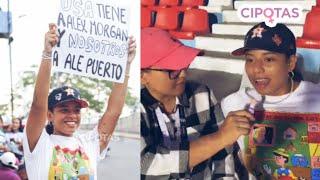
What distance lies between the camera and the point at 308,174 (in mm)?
3305

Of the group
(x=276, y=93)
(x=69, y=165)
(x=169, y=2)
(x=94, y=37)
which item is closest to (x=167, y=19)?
(x=169, y=2)

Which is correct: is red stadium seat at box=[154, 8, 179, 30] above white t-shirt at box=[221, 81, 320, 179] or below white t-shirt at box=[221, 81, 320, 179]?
above

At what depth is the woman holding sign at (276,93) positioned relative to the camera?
329 cm

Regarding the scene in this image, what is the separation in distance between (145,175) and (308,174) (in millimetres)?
834

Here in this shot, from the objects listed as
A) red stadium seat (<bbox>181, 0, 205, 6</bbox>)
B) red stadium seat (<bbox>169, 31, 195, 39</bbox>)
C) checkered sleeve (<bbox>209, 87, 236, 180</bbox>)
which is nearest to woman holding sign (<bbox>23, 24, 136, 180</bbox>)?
red stadium seat (<bbox>169, 31, 195, 39</bbox>)

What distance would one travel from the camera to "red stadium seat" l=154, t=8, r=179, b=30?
3.50 m

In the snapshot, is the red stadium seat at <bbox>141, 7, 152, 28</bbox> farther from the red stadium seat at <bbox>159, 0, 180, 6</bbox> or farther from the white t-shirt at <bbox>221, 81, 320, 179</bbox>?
the white t-shirt at <bbox>221, 81, 320, 179</bbox>

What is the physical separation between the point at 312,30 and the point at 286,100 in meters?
0.37

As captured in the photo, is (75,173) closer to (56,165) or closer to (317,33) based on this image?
(56,165)

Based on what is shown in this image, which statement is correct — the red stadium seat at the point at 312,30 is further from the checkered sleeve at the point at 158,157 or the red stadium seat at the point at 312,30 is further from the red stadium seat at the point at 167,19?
the checkered sleeve at the point at 158,157

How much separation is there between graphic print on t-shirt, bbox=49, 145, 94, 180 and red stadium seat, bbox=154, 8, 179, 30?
78cm

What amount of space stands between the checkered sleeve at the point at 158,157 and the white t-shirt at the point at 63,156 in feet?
0.74

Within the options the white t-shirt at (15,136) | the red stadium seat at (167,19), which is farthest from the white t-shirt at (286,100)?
the white t-shirt at (15,136)

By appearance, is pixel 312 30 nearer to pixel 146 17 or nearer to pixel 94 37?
pixel 146 17
